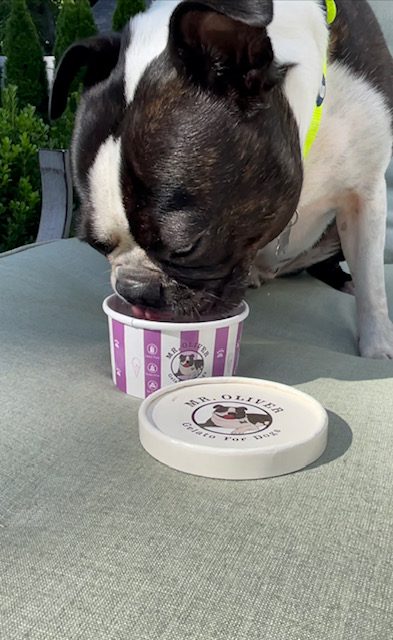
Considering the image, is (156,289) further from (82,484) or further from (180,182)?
(82,484)

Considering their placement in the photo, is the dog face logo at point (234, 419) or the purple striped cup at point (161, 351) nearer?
the dog face logo at point (234, 419)

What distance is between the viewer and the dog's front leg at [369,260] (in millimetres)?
1673

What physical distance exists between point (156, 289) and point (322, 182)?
56cm

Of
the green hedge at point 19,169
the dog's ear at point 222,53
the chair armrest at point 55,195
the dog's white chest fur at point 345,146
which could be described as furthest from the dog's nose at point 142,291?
the green hedge at point 19,169

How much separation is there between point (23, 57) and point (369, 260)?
8.12 ft

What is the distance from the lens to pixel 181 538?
84 centimetres

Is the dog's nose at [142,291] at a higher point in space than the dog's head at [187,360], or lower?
higher

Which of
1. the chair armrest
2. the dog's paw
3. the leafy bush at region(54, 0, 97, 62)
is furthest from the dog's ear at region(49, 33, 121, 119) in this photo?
the leafy bush at region(54, 0, 97, 62)

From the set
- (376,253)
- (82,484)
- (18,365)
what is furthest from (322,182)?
(82,484)

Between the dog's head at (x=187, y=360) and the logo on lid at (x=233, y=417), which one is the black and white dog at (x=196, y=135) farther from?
the logo on lid at (x=233, y=417)

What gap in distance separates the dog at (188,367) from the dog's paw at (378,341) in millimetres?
477

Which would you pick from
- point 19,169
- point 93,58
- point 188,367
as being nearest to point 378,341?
point 188,367

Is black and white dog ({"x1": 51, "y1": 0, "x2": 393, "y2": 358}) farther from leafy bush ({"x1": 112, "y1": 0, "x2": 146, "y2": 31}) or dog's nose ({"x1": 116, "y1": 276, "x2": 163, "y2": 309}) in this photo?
leafy bush ({"x1": 112, "y1": 0, "x2": 146, "y2": 31})

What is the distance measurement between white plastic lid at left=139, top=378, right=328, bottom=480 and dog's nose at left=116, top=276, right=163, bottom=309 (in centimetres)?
18
